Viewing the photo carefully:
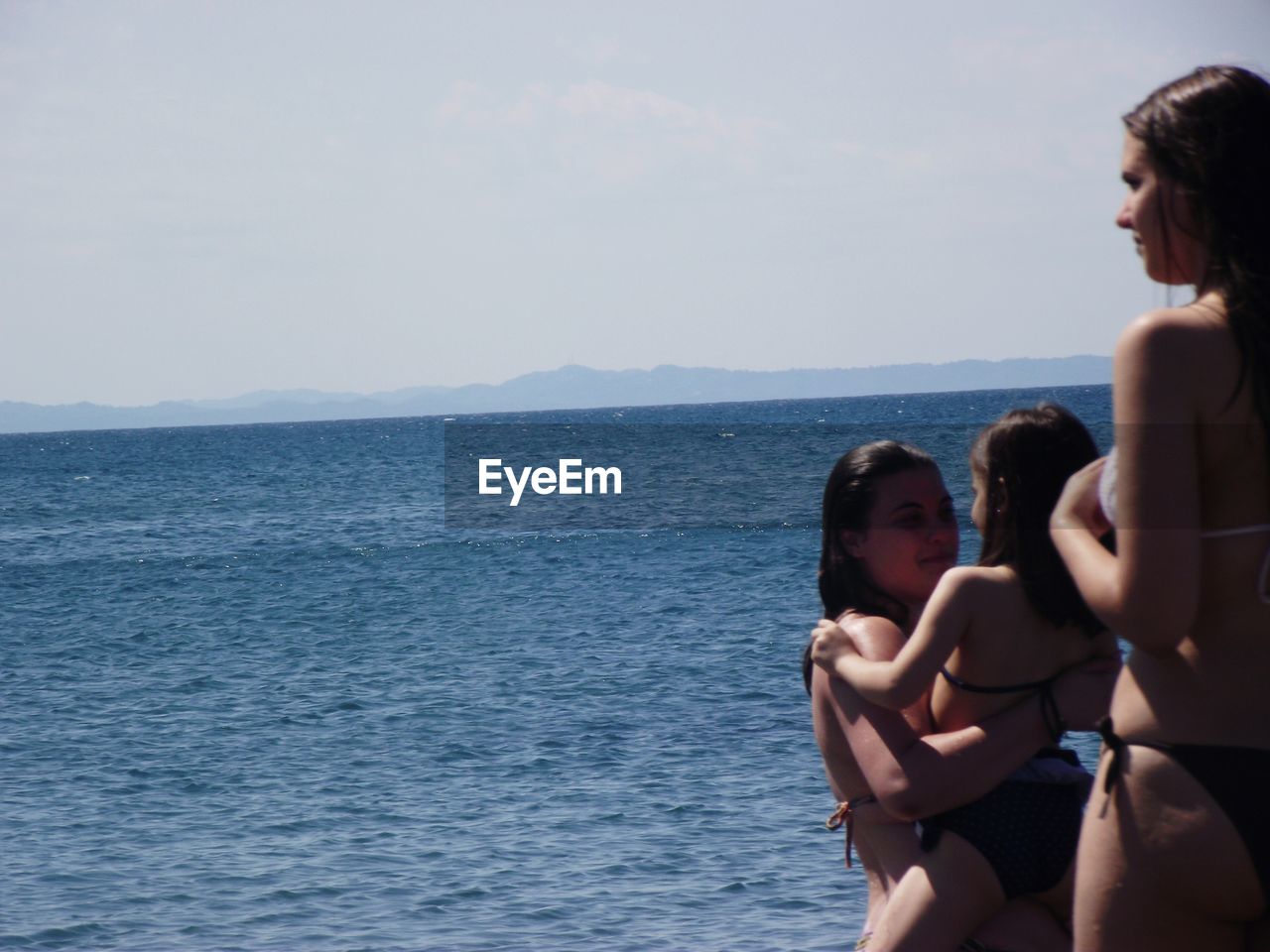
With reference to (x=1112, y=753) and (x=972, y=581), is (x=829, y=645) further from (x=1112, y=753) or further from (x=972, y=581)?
(x=1112, y=753)

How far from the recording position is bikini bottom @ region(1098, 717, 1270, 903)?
1.81 meters

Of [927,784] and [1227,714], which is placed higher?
[1227,714]

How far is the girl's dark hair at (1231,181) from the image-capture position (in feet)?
5.93

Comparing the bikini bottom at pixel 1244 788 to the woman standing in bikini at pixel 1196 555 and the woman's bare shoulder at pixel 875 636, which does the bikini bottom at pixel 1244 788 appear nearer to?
the woman standing in bikini at pixel 1196 555

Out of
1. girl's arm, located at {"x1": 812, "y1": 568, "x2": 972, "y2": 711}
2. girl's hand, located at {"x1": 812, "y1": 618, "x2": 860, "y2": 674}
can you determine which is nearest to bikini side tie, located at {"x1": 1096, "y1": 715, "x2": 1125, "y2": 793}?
girl's arm, located at {"x1": 812, "y1": 568, "x2": 972, "y2": 711}

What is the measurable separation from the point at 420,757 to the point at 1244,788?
12624mm

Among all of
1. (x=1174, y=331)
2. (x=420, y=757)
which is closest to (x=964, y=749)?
(x=1174, y=331)

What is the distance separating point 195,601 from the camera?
94.5ft

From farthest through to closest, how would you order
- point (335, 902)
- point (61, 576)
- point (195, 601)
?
point (61, 576) → point (195, 601) → point (335, 902)

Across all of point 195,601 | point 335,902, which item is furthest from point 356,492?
point 335,902

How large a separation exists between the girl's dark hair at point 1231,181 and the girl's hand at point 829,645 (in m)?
0.91

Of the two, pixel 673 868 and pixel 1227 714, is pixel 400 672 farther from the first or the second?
pixel 1227 714

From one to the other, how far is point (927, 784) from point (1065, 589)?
0.41 meters

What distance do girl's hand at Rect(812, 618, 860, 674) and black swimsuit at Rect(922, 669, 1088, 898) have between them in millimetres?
177
